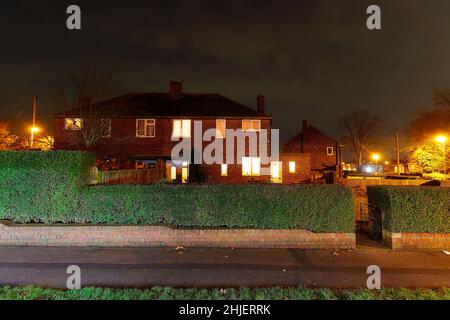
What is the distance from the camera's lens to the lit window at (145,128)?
2511cm

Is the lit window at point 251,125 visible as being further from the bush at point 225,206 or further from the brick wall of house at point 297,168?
the bush at point 225,206

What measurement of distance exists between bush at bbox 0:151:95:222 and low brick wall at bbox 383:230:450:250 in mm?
9267

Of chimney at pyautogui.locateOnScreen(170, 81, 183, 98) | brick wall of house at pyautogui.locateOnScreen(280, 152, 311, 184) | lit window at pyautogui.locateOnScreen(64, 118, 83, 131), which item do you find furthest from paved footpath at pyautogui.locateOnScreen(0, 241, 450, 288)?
chimney at pyautogui.locateOnScreen(170, 81, 183, 98)

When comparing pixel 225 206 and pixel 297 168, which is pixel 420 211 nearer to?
pixel 225 206

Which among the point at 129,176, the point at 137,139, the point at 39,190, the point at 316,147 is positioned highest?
the point at 316,147

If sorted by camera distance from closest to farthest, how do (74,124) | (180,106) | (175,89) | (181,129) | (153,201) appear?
(153,201) < (74,124) < (181,129) < (180,106) < (175,89)

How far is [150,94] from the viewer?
28328mm

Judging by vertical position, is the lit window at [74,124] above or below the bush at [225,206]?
above

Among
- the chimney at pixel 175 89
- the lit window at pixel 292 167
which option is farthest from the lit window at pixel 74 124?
the lit window at pixel 292 167

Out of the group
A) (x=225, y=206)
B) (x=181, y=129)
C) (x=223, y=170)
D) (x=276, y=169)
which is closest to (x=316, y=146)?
(x=276, y=169)

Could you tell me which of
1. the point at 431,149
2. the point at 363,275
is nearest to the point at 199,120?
the point at 363,275

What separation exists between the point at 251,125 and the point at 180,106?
672cm

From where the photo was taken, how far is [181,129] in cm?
2541

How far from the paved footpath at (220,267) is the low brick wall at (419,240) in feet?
1.03
